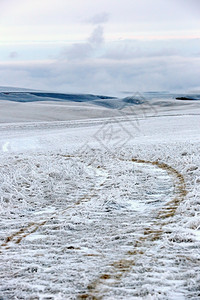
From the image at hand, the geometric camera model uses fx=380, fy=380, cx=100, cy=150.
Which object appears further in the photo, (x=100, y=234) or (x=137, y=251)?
(x=100, y=234)

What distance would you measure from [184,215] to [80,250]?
6.29ft

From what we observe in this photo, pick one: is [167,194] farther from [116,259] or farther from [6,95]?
[6,95]

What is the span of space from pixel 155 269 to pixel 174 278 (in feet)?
0.84

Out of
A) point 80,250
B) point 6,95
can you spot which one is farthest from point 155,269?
point 6,95

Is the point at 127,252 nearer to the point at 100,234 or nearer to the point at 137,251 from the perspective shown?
the point at 137,251

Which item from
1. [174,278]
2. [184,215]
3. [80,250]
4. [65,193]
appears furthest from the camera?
[65,193]

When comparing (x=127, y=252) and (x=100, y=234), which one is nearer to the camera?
(x=127, y=252)

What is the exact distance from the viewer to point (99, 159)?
13391mm

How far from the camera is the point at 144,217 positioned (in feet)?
19.1

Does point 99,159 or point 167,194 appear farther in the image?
point 99,159

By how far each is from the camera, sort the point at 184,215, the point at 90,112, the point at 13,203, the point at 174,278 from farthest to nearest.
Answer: the point at 90,112, the point at 13,203, the point at 184,215, the point at 174,278

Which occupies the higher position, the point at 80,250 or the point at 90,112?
the point at 90,112

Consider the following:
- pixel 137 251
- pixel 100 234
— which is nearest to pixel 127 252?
pixel 137 251

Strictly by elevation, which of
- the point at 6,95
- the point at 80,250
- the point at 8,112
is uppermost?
the point at 6,95
